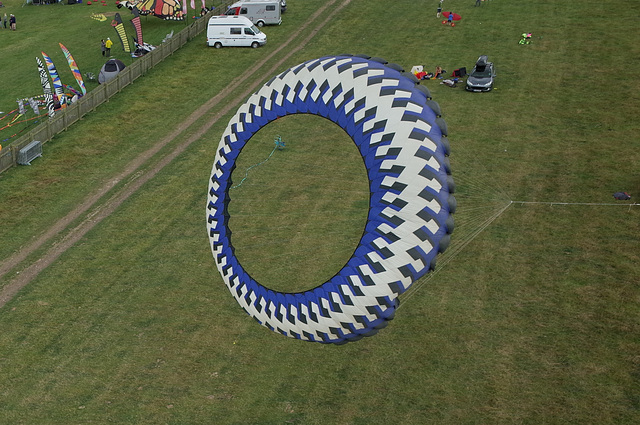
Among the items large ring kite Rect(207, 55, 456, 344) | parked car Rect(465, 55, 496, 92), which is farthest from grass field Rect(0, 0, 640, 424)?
large ring kite Rect(207, 55, 456, 344)

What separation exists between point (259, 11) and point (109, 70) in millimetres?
13174

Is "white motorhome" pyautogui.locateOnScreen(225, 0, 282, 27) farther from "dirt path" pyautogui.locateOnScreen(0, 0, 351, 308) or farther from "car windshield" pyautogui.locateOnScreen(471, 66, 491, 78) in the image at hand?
"car windshield" pyautogui.locateOnScreen(471, 66, 491, 78)

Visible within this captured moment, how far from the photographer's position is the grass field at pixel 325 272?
20203mm

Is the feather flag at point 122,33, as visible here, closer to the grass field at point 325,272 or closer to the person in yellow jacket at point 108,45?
the person in yellow jacket at point 108,45

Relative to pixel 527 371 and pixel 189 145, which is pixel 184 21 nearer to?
pixel 189 145

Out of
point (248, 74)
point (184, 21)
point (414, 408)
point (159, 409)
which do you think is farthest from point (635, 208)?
point (184, 21)

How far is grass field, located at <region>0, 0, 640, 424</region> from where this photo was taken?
20.2 metres

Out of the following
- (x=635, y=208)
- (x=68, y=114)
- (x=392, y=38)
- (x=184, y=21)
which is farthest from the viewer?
(x=184, y=21)

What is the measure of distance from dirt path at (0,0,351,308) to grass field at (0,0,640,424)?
0.25m

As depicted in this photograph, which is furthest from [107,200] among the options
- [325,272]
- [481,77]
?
[481,77]

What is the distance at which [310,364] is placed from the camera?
21.4 meters

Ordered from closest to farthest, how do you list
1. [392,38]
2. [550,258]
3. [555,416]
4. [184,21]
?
[555,416], [550,258], [392,38], [184,21]

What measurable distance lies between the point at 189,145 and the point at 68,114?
716 cm

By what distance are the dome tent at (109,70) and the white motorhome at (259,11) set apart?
37.6ft
